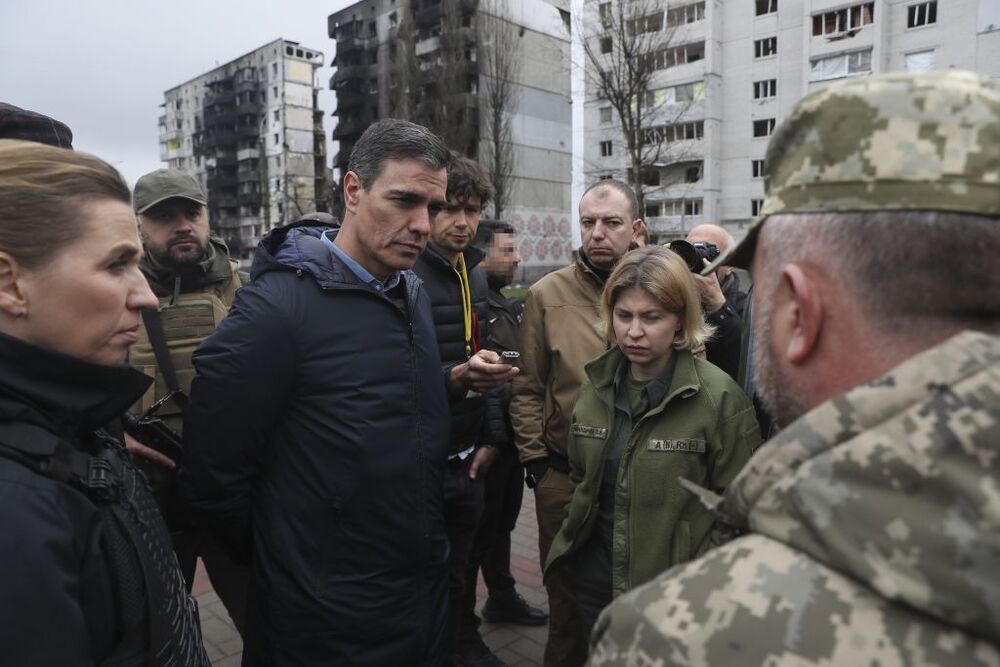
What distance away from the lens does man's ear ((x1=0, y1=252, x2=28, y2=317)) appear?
131 centimetres

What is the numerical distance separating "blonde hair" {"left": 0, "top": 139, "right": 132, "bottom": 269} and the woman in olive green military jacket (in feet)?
6.24

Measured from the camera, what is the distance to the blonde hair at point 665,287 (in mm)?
2740

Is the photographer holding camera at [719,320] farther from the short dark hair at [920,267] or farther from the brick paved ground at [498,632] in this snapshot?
the short dark hair at [920,267]

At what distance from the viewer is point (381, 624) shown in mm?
2145

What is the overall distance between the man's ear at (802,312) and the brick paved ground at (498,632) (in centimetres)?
306

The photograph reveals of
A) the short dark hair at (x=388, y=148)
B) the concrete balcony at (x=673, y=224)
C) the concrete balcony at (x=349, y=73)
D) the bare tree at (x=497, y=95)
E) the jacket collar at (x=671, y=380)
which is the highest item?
the concrete balcony at (x=349, y=73)

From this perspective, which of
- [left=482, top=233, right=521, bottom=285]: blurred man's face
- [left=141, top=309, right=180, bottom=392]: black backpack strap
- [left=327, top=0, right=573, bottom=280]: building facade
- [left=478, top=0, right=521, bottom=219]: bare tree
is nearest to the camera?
[left=141, top=309, right=180, bottom=392]: black backpack strap

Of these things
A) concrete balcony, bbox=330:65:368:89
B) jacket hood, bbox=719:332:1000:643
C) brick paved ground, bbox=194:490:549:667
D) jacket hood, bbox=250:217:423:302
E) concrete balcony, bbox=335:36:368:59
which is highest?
concrete balcony, bbox=335:36:368:59

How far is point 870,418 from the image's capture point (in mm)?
826

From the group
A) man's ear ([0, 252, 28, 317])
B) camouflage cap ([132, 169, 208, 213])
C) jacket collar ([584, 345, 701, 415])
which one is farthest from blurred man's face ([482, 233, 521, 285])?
man's ear ([0, 252, 28, 317])

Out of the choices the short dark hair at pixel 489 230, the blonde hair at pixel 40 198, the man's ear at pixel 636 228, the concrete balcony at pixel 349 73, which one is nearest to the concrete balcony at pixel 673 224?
the concrete balcony at pixel 349 73

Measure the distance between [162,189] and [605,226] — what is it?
2179 millimetres

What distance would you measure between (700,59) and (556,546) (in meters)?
44.4

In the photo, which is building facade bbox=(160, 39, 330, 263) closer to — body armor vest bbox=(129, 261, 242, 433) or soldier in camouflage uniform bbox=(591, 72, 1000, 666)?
body armor vest bbox=(129, 261, 242, 433)
